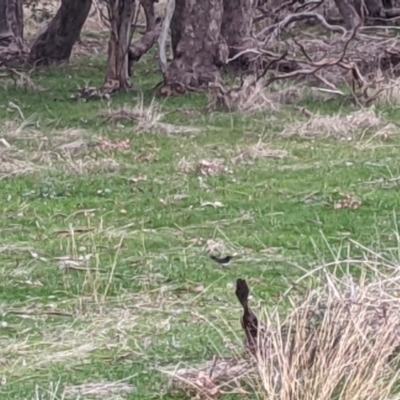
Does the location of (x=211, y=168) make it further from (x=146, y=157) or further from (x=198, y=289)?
(x=198, y=289)

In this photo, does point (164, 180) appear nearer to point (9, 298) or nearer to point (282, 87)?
point (9, 298)

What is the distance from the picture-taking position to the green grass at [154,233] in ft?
18.2

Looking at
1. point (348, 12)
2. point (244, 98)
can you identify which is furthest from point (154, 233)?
point (348, 12)

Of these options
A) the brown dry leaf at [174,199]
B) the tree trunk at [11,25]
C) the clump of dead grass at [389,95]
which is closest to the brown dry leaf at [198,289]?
the brown dry leaf at [174,199]

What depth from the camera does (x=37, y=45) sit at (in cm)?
1866

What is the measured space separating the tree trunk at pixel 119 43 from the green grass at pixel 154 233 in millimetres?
1767

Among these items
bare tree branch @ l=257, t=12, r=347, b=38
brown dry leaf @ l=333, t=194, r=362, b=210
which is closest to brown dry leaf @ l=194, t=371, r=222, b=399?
brown dry leaf @ l=333, t=194, r=362, b=210

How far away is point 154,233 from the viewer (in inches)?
314

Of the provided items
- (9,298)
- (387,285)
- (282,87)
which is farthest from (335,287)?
(282,87)

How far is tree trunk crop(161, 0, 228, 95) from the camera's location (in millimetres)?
14594

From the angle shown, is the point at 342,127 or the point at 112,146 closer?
the point at 112,146

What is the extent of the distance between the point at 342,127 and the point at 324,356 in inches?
287

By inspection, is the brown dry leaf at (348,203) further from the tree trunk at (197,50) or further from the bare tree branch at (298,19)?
the bare tree branch at (298,19)

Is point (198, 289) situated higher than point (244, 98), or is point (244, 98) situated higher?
point (198, 289)
